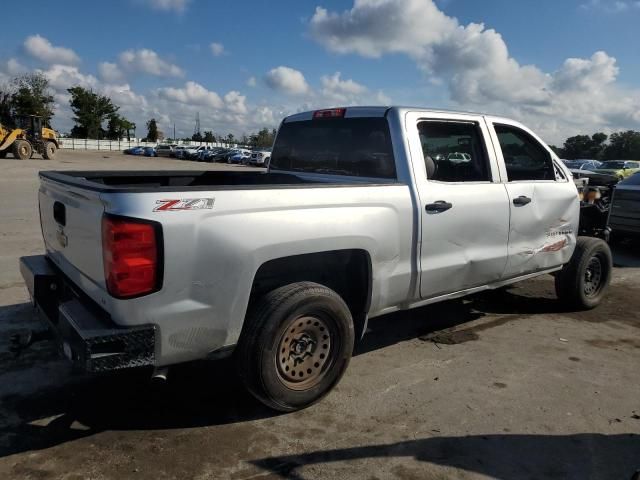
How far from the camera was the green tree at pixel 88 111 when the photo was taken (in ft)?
265

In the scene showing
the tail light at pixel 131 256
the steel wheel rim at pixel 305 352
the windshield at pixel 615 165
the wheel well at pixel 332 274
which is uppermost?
the windshield at pixel 615 165

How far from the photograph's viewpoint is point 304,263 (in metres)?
3.50

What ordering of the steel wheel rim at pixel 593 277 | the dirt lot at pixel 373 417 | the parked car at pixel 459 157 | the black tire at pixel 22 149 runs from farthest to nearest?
the black tire at pixel 22 149 < the steel wheel rim at pixel 593 277 < the parked car at pixel 459 157 < the dirt lot at pixel 373 417

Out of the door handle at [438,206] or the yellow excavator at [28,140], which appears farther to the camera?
the yellow excavator at [28,140]

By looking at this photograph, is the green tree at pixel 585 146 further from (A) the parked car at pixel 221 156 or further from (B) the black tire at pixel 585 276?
(B) the black tire at pixel 585 276

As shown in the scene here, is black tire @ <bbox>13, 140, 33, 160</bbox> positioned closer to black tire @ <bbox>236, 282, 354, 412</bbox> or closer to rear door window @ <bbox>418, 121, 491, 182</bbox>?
rear door window @ <bbox>418, 121, 491, 182</bbox>

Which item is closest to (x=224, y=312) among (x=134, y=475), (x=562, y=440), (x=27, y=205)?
(x=134, y=475)

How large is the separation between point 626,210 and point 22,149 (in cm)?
3510

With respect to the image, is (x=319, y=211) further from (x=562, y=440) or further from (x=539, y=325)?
(x=539, y=325)

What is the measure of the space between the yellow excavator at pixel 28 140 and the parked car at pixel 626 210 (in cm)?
3473

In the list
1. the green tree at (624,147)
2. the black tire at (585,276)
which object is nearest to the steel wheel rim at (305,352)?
the black tire at (585,276)

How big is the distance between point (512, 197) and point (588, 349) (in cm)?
150

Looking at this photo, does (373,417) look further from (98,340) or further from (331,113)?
(331,113)

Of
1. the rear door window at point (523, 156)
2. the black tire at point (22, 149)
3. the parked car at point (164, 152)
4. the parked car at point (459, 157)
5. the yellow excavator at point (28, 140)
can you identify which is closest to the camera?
the parked car at point (459, 157)
